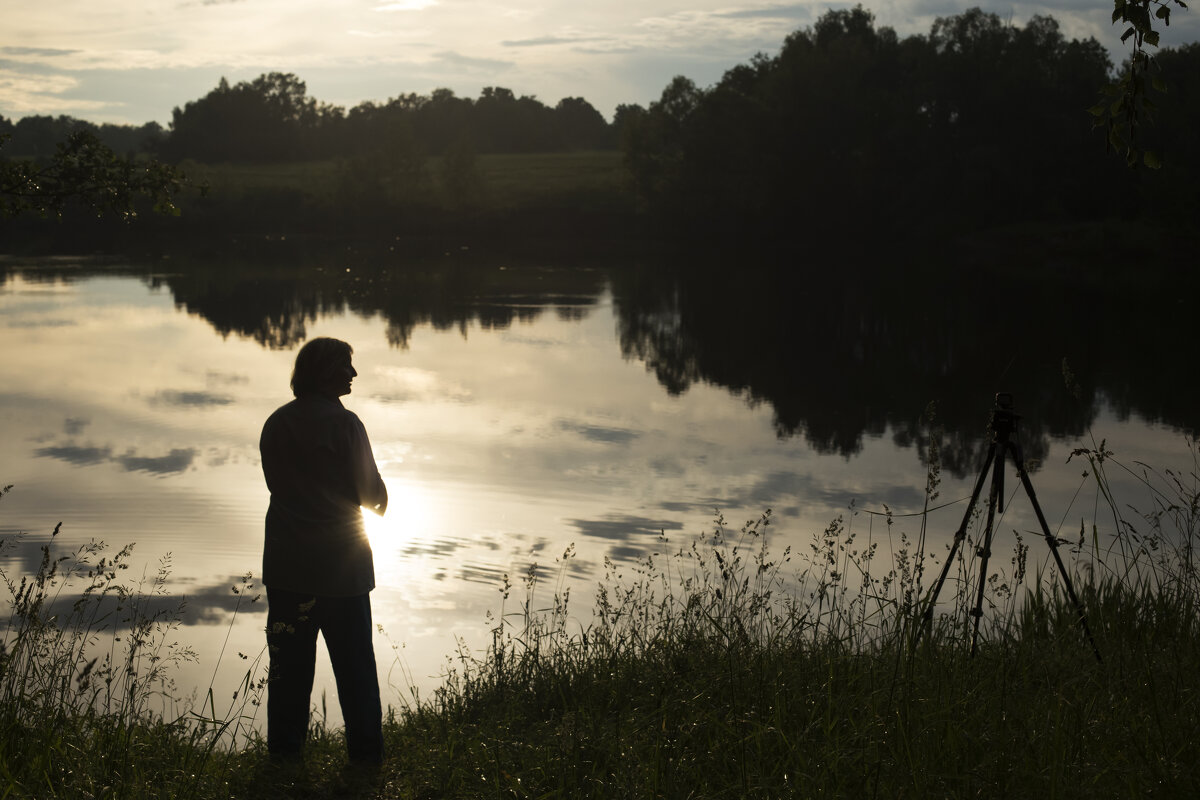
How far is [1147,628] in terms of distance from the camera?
5391 millimetres

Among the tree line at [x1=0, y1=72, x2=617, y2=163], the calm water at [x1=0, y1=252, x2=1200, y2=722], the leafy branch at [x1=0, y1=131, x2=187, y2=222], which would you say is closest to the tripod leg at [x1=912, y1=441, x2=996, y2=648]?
the calm water at [x1=0, y1=252, x2=1200, y2=722]

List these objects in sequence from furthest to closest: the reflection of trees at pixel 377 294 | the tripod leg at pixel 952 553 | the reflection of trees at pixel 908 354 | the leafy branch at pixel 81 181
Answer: the reflection of trees at pixel 377 294 → the reflection of trees at pixel 908 354 → the leafy branch at pixel 81 181 → the tripod leg at pixel 952 553

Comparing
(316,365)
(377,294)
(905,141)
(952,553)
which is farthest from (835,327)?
A: (905,141)

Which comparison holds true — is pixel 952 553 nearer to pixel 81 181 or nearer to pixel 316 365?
pixel 316 365

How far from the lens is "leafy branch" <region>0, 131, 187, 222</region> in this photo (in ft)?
23.1

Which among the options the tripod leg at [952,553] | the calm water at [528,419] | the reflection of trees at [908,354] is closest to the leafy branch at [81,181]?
the calm water at [528,419]

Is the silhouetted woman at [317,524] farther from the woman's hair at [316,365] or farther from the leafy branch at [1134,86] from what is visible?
the leafy branch at [1134,86]

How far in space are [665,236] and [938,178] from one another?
54.1 feet

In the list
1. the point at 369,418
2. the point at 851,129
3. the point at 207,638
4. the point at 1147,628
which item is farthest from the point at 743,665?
the point at 851,129

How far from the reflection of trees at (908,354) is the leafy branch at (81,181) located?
6410 millimetres

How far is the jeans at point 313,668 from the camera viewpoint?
459 cm

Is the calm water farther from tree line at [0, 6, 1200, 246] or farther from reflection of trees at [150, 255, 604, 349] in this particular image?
tree line at [0, 6, 1200, 246]

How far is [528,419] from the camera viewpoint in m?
16.1

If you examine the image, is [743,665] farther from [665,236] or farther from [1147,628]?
[665,236]
